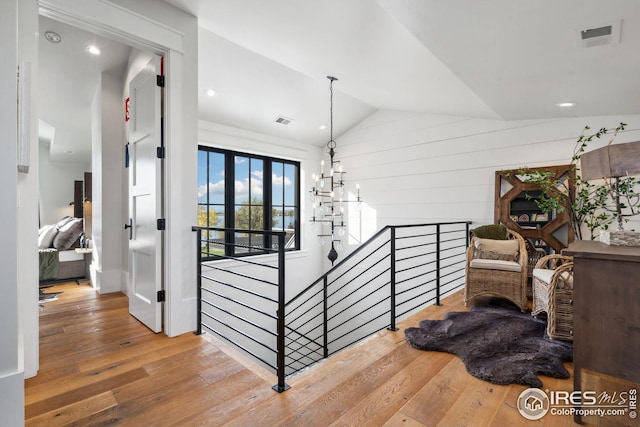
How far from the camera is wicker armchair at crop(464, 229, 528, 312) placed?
313 cm

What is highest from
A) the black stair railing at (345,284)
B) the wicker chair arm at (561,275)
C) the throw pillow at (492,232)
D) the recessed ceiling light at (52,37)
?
the recessed ceiling light at (52,37)

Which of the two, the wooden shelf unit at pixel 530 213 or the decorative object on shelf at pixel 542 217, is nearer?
the wooden shelf unit at pixel 530 213

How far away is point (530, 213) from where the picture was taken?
12.0ft

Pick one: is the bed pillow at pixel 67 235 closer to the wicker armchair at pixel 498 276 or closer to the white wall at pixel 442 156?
the white wall at pixel 442 156

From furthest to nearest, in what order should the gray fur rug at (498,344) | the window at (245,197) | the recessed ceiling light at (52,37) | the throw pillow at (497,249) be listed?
the window at (245,197) → the throw pillow at (497,249) → the recessed ceiling light at (52,37) → the gray fur rug at (498,344)

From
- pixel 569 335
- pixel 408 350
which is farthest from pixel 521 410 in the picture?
pixel 569 335

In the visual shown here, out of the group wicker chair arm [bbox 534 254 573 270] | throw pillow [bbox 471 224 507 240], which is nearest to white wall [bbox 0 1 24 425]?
wicker chair arm [bbox 534 254 573 270]

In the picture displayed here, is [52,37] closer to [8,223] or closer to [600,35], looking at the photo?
[8,223]

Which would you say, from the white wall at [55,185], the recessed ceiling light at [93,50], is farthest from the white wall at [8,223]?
the white wall at [55,185]

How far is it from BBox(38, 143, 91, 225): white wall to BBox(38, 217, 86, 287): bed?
2449mm

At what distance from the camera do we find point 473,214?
410 cm

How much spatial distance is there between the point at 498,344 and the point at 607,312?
42.0 inches

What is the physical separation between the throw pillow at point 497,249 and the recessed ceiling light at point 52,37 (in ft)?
15.3

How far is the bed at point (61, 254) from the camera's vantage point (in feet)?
14.0
